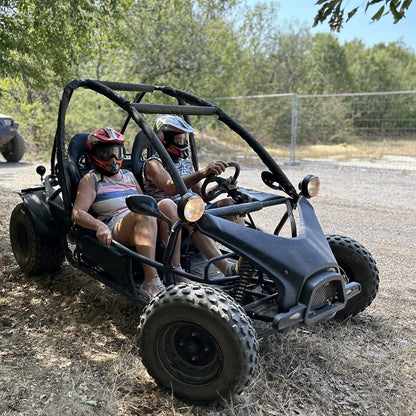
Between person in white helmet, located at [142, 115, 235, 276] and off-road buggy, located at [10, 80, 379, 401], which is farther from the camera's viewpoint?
person in white helmet, located at [142, 115, 235, 276]

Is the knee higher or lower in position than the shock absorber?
higher

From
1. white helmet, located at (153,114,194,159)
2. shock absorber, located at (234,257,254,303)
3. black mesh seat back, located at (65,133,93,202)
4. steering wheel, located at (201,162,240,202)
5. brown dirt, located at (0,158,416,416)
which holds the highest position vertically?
white helmet, located at (153,114,194,159)

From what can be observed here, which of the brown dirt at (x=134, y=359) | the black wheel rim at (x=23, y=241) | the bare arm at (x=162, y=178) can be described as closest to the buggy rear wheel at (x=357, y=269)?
the brown dirt at (x=134, y=359)

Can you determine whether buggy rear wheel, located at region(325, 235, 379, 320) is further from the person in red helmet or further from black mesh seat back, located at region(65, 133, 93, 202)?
black mesh seat back, located at region(65, 133, 93, 202)

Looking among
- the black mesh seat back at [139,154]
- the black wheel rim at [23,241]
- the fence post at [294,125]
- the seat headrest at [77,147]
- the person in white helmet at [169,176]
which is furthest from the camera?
the fence post at [294,125]

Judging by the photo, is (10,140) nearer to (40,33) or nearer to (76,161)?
(40,33)

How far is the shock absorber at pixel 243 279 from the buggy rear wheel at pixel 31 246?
1.76 meters

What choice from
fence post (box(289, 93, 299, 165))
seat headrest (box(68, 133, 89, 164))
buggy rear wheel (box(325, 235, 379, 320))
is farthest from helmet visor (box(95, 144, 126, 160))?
fence post (box(289, 93, 299, 165))

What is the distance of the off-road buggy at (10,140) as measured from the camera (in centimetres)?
1100

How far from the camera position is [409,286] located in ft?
13.8

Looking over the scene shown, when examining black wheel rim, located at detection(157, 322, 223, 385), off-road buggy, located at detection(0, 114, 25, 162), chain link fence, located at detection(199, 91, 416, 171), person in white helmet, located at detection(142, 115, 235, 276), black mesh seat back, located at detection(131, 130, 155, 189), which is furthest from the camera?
chain link fence, located at detection(199, 91, 416, 171)

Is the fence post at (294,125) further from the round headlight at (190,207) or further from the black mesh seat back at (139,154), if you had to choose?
the round headlight at (190,207)

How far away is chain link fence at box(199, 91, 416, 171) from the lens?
12.1m

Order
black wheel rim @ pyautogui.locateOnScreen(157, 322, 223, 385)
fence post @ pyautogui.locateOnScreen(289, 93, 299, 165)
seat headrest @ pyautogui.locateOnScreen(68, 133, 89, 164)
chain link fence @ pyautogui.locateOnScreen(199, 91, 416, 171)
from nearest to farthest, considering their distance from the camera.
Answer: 1. black wheel rim @ pyautogui.locateOnScreen(157, 322, 223, 385)
2. seat headrest @ pyautogui.locateOnScreen(68, 133, 89, 164)
3. chain link fence @ pyautogui.locateOnScreen(199, 91, 416, 171)
4. fence post @ pyautogui.locateOnScreen(289, 93, 299, 165)
